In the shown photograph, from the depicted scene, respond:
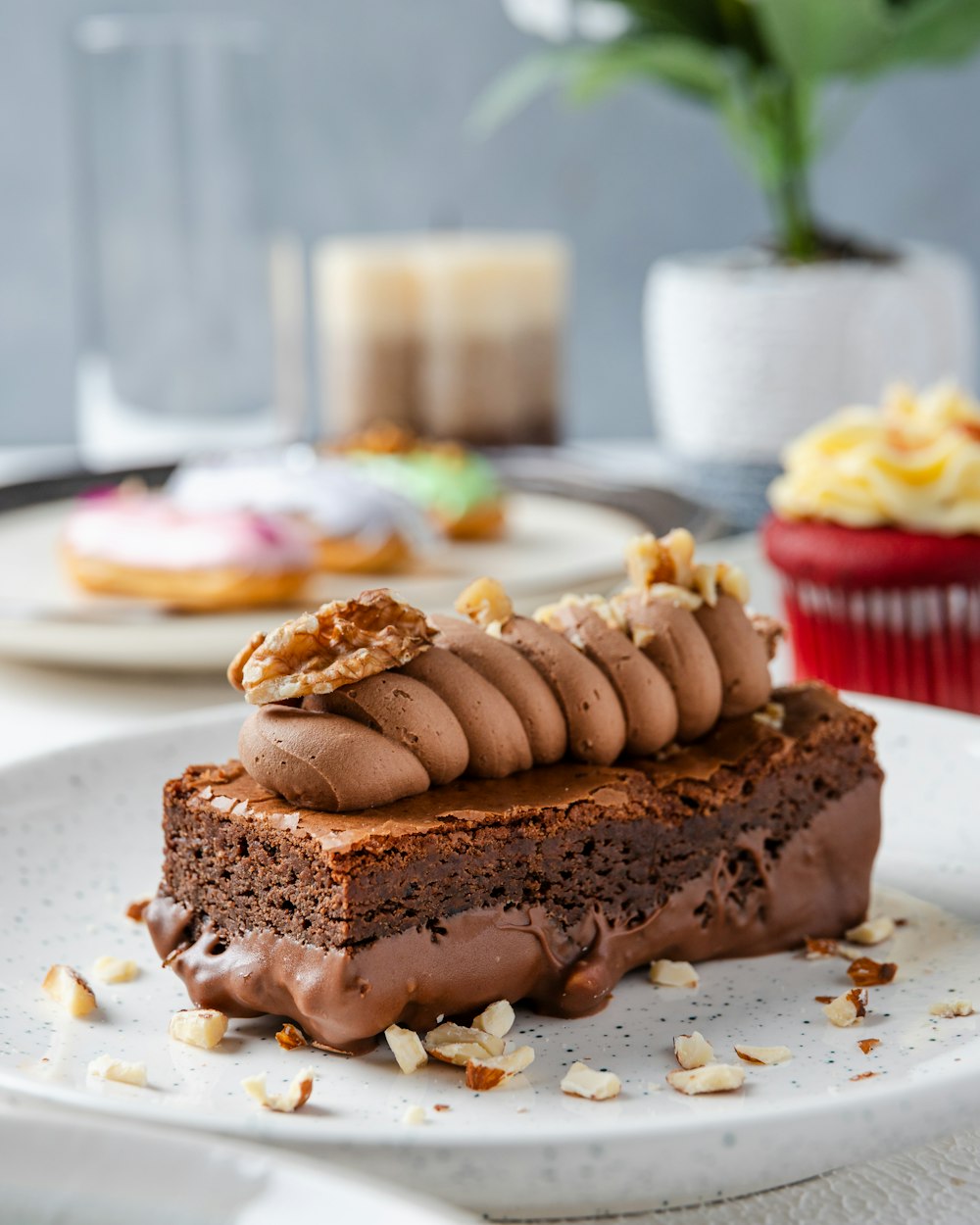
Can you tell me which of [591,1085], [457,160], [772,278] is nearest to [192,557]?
[772,278]

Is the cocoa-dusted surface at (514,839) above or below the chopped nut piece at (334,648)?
below

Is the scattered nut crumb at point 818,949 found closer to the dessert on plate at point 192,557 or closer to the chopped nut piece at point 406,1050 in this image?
the chopped nut piece at point 406,1050

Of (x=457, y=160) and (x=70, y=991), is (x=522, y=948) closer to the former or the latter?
(x=70, y=991)

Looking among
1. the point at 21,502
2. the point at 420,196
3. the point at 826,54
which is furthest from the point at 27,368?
the point at 826,54

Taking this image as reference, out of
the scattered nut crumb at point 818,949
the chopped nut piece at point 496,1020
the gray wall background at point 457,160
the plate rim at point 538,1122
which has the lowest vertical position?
the scattered nut crumb at point 818,949

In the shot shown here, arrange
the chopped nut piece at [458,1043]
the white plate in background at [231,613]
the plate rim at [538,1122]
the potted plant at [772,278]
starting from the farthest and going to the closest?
the potted plant at [772,278] < the white plate in background at [231,613] < the chopped nut piece at [458,1043] < the plate rim at [538,1122]

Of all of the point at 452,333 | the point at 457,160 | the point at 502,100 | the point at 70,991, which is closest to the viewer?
the point at 70,991

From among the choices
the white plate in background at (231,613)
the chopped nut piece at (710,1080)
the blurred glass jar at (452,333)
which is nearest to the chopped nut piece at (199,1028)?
the chopped nut piece at (710,1080)
